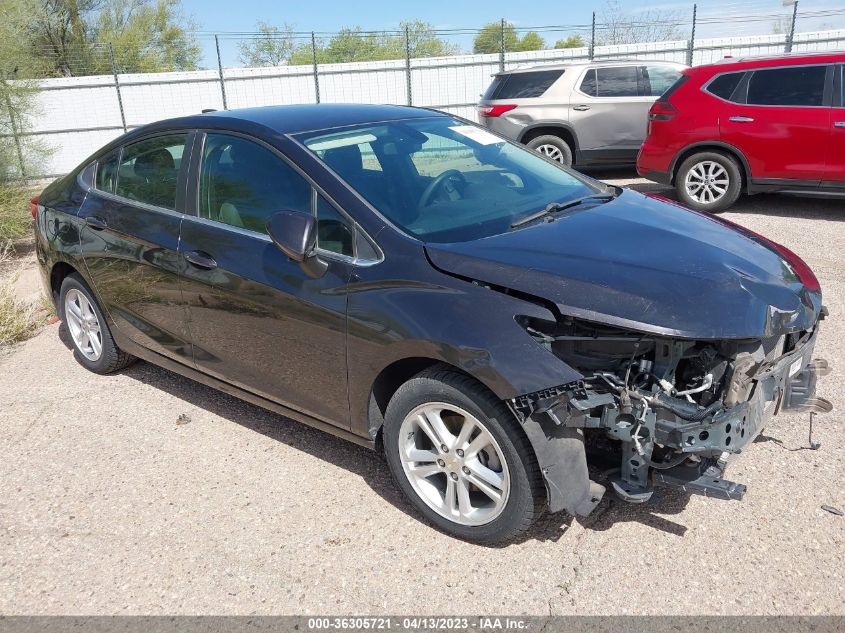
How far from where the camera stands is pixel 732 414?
2.64 m

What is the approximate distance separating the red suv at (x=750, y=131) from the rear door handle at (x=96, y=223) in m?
6.82

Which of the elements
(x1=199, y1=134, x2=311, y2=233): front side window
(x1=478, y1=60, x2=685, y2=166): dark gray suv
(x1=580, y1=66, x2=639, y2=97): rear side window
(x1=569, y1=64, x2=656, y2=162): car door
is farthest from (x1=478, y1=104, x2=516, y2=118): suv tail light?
(x1=199, y1=134, x2=311, y2=233): front side window

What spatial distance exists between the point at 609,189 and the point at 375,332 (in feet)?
5.98

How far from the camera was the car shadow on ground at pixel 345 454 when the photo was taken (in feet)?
10.3

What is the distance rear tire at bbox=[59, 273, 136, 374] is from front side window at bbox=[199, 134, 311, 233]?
146 cm

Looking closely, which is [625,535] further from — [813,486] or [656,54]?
[656,54]

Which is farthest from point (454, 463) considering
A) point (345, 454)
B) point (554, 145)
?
point (554, 145)

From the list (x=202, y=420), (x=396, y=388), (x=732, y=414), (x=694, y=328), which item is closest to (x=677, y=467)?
(x=732, y=414)

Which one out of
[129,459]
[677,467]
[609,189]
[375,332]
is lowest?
[129,459]

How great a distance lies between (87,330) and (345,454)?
7.38 ft

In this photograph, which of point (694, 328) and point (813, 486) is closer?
point (694, 328)

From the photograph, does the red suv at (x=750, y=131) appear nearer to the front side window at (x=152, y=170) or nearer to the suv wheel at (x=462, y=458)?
the front side window at (x=152, y=170)

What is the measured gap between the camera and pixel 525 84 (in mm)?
11492

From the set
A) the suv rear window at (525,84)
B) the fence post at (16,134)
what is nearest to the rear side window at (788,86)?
the suv rear window at (525,84)
